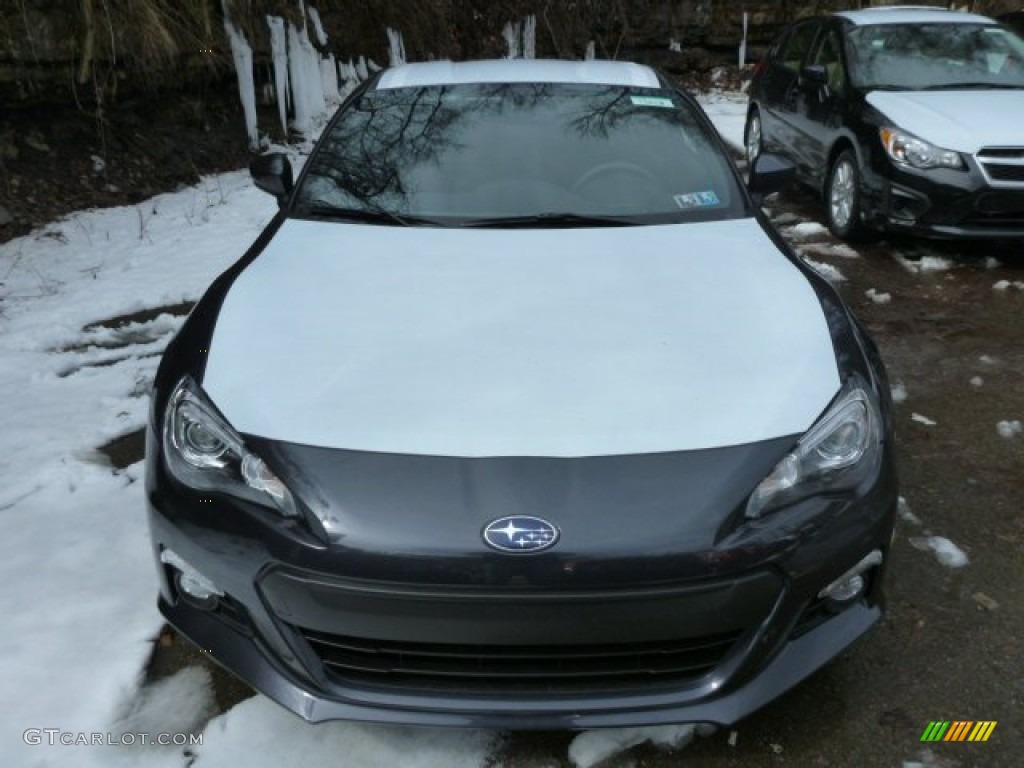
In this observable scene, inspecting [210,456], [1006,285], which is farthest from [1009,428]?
[210,456]

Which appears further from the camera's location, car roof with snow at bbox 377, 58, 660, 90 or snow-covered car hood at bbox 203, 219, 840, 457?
car roof with snow at bbox 377, 58, 660, 90

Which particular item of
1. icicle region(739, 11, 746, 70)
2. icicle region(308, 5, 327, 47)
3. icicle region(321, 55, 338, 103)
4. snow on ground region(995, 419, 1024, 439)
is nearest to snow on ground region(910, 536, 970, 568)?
snow on ground region(995, 419, 1024, 439)

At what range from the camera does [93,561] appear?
288 centimetres

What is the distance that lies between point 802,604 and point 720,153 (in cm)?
199

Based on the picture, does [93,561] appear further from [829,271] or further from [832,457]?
[829,271]

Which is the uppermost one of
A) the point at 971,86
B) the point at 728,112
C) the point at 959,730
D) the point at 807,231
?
the point at 971,86

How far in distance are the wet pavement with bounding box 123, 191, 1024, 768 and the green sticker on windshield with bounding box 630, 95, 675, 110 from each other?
1.63 m

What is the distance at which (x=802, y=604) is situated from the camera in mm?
2004

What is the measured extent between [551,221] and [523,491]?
4.59 feet

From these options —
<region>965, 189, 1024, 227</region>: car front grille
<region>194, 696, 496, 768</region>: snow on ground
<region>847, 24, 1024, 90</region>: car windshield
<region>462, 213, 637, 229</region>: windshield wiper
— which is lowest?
<region>965, 189, 1024, 227</region>: car front grille

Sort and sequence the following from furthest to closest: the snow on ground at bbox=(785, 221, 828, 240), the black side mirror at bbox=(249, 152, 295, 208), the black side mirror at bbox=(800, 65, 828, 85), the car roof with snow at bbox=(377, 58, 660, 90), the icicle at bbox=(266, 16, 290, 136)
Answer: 1. the icicle at bbox=(266, 16, 290, 136)
2. the black side mirror at bbox=(800, 65, 828, 85)
3. the snow on ground at bbox=(785, 221, 828, 240)
4. the car roof with snow at bbox=(377, 58, 660, 90)
5. the black side mirror at bbox=(249, 152, 295, 208)

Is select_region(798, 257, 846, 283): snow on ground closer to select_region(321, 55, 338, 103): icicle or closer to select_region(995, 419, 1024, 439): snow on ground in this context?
select_region(995, 419, 1024, 439): snow on ground

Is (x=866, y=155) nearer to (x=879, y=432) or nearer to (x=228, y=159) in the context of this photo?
(x=879, y=432)

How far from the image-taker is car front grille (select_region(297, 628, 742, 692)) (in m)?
1.93
